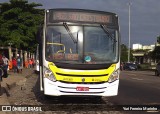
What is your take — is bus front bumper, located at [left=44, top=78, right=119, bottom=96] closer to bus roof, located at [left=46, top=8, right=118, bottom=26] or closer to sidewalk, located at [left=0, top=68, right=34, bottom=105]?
sidewalk, located at [left=0, top=68, right=34, bottom=105]

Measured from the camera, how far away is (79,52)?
1259cm

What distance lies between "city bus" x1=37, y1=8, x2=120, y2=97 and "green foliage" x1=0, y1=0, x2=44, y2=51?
39.4 meters

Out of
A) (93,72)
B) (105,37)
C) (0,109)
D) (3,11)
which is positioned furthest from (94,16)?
(3,11)

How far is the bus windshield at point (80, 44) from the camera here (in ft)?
41.1

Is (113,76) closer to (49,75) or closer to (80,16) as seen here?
(49,75)

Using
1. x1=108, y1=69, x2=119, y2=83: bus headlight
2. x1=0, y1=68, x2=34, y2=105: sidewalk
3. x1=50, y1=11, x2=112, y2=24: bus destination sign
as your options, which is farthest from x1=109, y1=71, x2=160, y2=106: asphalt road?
x1=0, y1=68, x2=34, y2=105: sidewalk

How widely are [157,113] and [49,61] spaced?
12.2ft

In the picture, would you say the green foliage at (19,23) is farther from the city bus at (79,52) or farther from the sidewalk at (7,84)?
the city bus at (79,52)

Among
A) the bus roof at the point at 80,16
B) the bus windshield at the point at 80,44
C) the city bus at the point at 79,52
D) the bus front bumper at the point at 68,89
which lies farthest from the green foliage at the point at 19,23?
the bus front bumper at the point at 68,89

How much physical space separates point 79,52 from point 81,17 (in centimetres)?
126

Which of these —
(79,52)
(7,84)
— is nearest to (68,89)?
(79,52)

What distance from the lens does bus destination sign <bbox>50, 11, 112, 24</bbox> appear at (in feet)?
42.3

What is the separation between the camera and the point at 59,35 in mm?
12727

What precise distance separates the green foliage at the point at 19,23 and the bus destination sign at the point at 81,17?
129 feet
